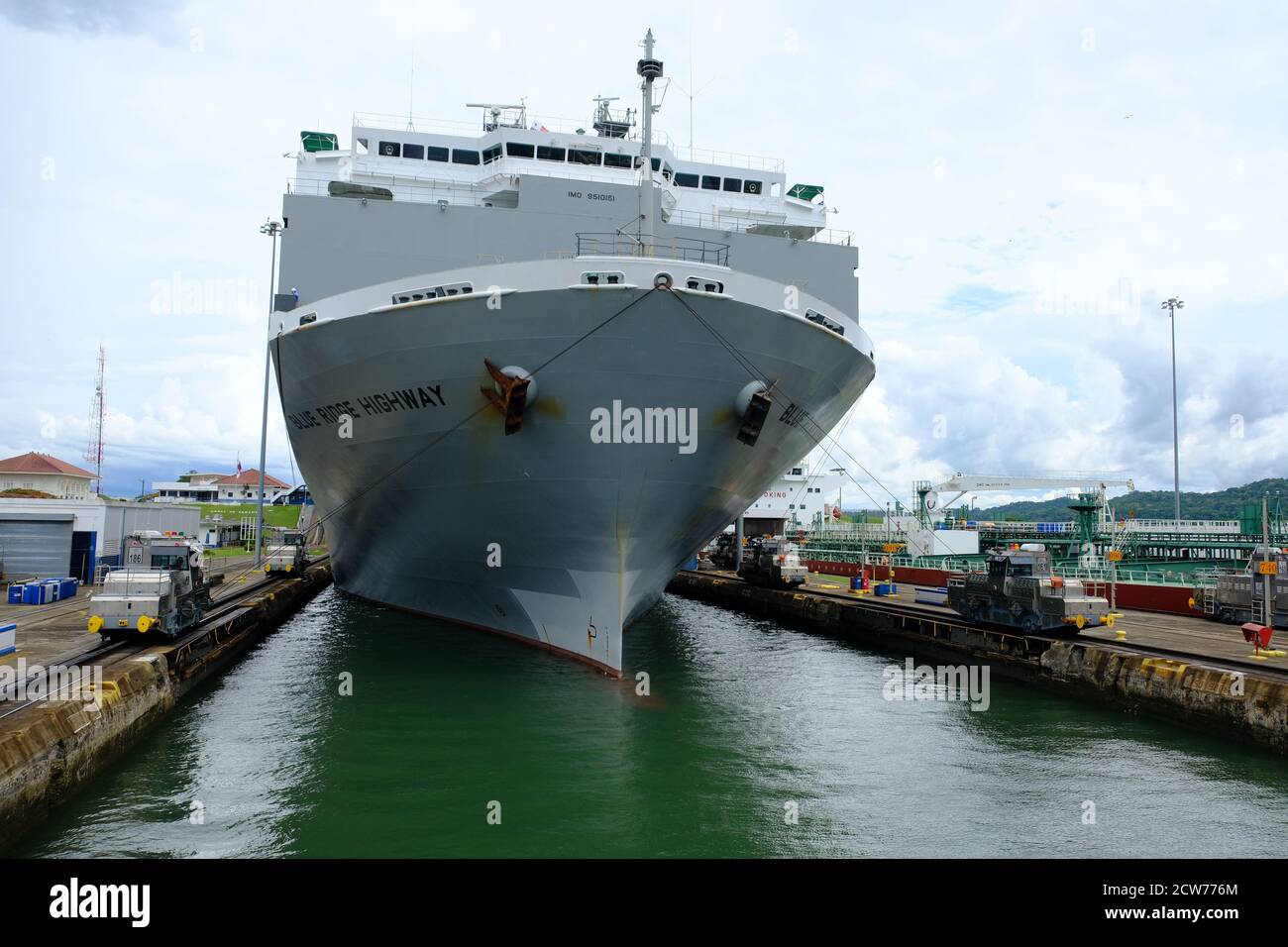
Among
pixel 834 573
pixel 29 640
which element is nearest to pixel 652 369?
pixel 29 640

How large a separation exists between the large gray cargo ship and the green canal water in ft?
7.95

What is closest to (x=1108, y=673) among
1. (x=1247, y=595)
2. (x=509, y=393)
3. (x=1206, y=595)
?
(x=1247, y=595)

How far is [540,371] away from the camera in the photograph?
41.0ft

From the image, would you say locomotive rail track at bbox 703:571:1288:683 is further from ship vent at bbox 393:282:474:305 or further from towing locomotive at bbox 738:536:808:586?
ship vent at bbox 393:282:474:305

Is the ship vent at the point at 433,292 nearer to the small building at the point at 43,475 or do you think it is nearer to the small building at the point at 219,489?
the small building at the point at 43,475

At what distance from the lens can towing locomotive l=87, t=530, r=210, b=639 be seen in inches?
522

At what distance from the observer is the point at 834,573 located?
36.8 m

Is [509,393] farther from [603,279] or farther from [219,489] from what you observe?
[219,489]

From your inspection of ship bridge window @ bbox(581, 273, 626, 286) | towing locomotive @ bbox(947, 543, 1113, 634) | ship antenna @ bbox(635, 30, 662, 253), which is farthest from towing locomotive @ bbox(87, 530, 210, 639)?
towing locomotive @ bbox(947, 543, 1113, 634)

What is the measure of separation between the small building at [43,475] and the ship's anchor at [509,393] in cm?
4670

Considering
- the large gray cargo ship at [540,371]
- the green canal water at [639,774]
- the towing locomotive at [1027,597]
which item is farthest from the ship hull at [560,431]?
the towing locomotive at [1027,597]
